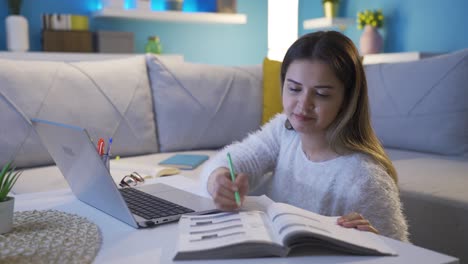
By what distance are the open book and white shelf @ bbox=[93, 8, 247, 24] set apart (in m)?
2.95

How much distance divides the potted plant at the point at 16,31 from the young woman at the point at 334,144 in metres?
2.42

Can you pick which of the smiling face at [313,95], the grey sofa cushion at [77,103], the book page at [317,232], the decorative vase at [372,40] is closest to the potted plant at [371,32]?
the decorative vase at [372,40]

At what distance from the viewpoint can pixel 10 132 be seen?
1.80 metres

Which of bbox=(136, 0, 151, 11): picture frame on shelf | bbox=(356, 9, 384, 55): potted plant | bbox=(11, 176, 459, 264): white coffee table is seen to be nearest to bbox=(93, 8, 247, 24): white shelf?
bbox=(136, 0, 151, 11): picture frame on shelf

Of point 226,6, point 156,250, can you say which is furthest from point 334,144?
point 226,6

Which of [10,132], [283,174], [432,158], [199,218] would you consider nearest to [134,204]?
[199,218]

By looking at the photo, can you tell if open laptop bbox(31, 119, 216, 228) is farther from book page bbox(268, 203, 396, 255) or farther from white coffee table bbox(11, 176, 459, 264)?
book page bbox(268, 203, 396, 255)

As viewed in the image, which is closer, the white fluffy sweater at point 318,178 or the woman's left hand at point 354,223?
the woman's left hand at point 354,223

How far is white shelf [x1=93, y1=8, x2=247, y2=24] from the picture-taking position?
3.47 m

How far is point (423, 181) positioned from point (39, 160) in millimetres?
1404

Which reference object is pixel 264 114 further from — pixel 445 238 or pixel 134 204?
pixel 134 204

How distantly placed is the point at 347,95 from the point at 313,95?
0.11m

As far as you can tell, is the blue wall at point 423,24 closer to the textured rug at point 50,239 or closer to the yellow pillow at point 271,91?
the yellow pillow at point 271,91

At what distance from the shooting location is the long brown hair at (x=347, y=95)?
3.68 feet
